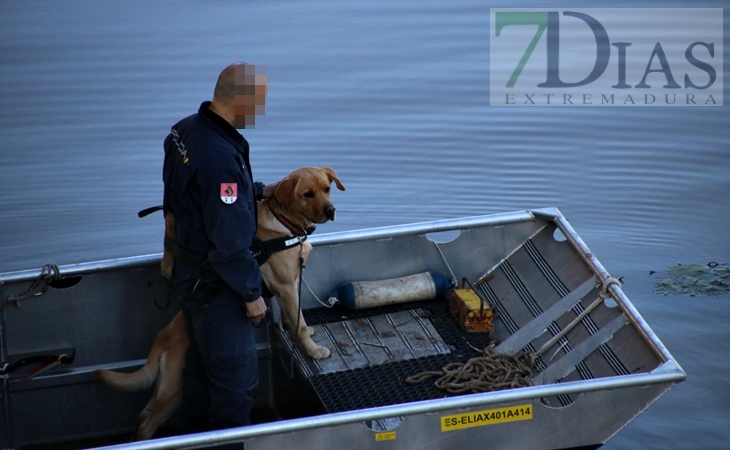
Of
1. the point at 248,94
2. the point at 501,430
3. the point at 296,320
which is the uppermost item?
the point at 248,94

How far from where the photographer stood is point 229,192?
3.19 metres

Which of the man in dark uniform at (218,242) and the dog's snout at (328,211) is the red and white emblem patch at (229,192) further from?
the dog's snout at (328,211)

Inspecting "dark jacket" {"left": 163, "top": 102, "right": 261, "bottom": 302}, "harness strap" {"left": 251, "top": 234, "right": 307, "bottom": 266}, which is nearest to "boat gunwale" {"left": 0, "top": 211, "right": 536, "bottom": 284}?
"harness strap" {"left": 251, "top": 234, "right": 307, "bottom": 266}

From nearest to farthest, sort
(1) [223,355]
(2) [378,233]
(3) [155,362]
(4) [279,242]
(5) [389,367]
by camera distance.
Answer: (1) [223,355] < (3) [155,362] < (4) [279,242] < (5) [389,367] < (2) [378,233]

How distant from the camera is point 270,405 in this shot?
4527 millimetres

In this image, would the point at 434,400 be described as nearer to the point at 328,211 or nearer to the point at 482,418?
the point at 482,418

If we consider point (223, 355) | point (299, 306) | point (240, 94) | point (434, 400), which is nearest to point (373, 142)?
point (299, 306)

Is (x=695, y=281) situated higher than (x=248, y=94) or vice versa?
(x=248, y=94)

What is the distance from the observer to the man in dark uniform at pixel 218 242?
3.21 m

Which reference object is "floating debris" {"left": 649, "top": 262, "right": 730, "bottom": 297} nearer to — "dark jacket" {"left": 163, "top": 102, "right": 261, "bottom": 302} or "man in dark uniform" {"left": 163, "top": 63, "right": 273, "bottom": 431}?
"man in dark uniform" {"left": 163, "top": 63, "right": 273, "bottom": 431}

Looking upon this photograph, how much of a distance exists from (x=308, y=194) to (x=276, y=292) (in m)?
0.52

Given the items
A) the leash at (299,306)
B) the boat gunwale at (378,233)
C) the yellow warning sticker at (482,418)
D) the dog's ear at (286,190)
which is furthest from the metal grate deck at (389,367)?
the dog's ear at (286,190)

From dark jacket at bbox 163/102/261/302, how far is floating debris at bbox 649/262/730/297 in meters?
3.44

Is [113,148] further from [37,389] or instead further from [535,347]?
[535,347]
